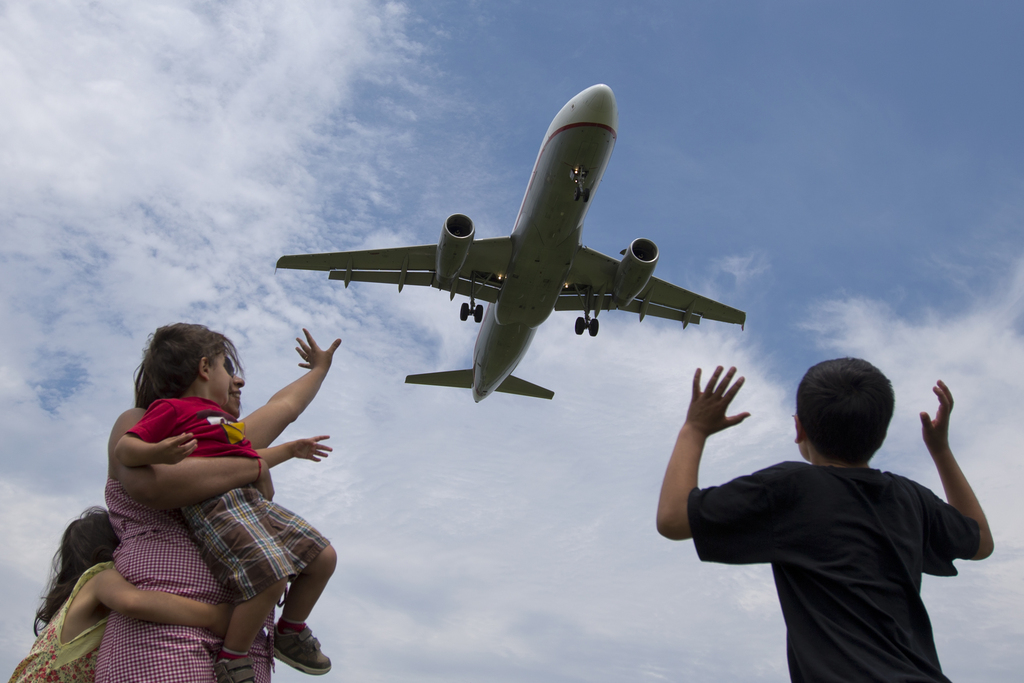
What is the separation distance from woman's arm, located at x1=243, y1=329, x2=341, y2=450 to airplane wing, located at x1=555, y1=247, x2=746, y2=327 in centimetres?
1774

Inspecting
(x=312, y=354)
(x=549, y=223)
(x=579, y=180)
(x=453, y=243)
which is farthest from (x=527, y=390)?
(x=312, y=354)

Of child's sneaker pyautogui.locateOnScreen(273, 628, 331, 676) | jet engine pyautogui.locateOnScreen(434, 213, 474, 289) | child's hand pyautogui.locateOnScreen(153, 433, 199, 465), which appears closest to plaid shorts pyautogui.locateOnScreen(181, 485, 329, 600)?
child's hand pyautogui.locateOnScreen(153, 433, 199, 465)

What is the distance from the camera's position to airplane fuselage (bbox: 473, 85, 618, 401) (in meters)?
16.2

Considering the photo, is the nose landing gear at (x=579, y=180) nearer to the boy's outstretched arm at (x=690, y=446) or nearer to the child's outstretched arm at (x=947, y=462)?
the child's outstretched arm at (x=947, y=462)

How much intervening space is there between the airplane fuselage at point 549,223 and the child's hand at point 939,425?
1415 cm

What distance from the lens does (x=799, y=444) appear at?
269cm

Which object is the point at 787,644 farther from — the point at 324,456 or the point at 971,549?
the point at 324,456

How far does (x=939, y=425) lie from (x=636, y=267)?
56.2 feet

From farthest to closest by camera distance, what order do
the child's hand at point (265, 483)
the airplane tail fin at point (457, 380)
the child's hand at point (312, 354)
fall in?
the airplane tail fin at point (457, 380) → the child's hand at point (312, 354) → the child's hand at point (265, 483)

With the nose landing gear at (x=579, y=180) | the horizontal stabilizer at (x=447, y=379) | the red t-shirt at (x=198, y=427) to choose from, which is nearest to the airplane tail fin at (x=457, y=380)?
the horizontal stabilizer at (x=447, y=379)

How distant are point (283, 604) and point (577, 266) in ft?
62.9

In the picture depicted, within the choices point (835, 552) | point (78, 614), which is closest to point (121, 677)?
point (78, 614)

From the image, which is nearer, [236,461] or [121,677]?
[121,677]

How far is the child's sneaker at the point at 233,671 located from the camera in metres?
2.32
